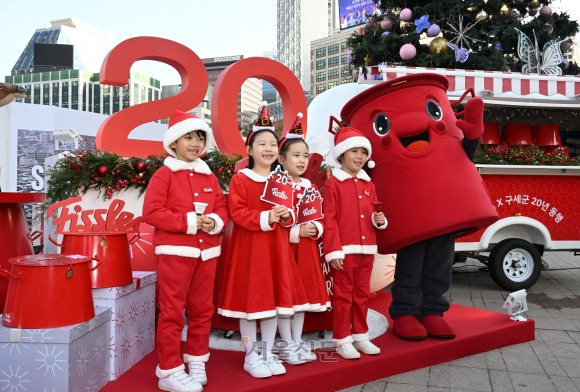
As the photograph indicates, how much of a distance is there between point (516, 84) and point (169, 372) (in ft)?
19.7

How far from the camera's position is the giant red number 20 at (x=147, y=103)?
14.8 ft

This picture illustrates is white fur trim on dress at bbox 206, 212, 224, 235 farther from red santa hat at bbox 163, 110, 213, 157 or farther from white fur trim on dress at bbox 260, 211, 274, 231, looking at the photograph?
red santa hat at bbox 163, 110, 213, 157

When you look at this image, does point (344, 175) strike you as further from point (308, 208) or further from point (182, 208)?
point (182, 208)

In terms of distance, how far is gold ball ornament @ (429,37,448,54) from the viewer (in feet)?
31.0

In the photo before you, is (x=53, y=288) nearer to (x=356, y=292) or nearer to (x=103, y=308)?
(x=103, y=308)

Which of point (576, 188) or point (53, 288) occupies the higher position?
point (576, 188)

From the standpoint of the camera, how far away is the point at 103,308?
3.01 meters

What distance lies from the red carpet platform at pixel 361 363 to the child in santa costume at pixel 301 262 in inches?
5.3

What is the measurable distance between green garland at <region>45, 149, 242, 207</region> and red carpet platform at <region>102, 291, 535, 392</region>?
1466 mm

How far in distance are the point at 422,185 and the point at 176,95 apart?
2529 millimetres

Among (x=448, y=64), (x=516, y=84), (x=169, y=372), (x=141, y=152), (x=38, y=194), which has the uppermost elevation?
(x=448, y=64)

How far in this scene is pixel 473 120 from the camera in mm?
3973

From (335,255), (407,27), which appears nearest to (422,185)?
(335,255)

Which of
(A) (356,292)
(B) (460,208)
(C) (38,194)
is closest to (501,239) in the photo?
(B) (460,208)
